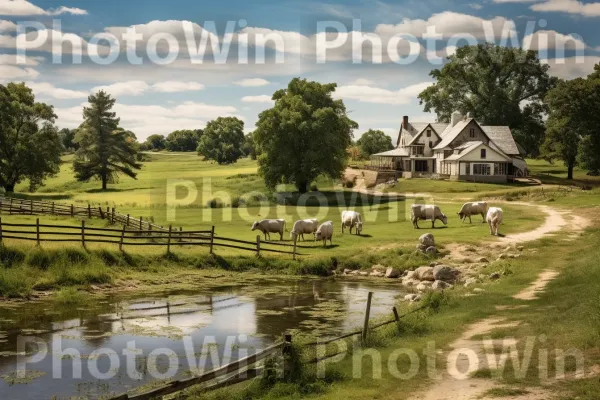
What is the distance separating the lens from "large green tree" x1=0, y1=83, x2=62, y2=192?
71812 millimetres

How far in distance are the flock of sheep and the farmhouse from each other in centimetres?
3360

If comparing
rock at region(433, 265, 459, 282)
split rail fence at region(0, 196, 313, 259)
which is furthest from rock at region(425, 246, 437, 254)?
split rail fence at region(0, 196, 313, 259)

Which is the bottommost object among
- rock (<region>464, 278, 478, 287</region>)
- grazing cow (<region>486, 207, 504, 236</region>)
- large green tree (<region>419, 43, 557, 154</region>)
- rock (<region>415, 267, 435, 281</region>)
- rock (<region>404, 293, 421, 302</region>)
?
rock (<region>404, 293, 421, 302</region>)

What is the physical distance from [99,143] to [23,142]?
10.7 m

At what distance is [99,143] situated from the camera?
270 ft

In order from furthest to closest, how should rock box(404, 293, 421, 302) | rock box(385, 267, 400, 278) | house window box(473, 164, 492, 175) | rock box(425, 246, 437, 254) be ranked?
house window box(473, 164, 492, 175), rock box(425, 246, 437, 254), rock box(385, 267, 400, 278), rock box(404, 293, 421, 302)

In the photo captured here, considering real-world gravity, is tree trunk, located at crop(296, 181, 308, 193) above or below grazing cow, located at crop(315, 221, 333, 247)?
above

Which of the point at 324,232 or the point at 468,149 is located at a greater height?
the point at 468,149

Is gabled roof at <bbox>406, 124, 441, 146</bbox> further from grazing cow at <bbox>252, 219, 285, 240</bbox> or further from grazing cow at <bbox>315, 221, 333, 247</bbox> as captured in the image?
grazing cow at <bbox>315, 221, 333, 247</bbox>

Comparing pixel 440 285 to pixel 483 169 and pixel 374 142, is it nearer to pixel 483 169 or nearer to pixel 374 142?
pixel 483 169

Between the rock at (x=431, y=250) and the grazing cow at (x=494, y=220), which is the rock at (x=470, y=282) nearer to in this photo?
the rock at (x=431, y=250)

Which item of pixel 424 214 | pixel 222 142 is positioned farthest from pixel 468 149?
pixel 222 142

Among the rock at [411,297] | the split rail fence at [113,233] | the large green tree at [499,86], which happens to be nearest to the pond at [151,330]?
the rock at [411,297]

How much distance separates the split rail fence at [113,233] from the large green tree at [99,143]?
2862 centimetres
